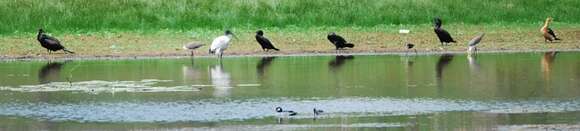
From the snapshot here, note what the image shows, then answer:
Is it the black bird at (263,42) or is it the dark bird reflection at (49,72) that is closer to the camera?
the dark bird reflection at (49,72)

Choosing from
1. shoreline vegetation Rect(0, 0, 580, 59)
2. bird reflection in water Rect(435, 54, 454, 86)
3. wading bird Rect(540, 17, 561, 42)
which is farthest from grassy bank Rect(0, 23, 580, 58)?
bird reflection in water Rect(435, 54, 454, 86)

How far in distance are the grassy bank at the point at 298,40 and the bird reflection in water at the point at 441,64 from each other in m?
2.53

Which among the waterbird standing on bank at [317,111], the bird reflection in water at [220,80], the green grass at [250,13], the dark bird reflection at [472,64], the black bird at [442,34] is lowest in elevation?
the waterbird standing on bank at [317,111]

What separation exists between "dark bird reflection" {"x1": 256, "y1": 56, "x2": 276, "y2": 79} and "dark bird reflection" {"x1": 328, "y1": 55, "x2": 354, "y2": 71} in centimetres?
131

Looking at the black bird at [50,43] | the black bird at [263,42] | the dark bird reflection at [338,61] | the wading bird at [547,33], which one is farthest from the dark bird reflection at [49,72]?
the wading bird at [547,33]

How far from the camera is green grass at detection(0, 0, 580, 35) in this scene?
38.8 m

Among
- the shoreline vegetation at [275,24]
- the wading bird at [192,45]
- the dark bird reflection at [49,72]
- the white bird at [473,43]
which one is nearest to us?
the dark bird reflection at [49,72]

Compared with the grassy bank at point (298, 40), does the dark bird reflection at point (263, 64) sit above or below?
below

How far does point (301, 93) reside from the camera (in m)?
20.3

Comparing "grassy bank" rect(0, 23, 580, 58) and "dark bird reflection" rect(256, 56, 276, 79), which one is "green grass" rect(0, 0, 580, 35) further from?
"dark bird reflection" rect(256, 56, 276, 79)

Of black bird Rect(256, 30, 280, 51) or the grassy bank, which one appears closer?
black bird Rect(256, 30, 280, 51)

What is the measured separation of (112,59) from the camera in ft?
104

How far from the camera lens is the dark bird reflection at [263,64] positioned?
25.8 metres

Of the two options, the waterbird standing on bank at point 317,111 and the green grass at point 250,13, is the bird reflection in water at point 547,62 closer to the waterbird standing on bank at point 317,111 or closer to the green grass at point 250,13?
the waterbird standing on bank at point 317,111
